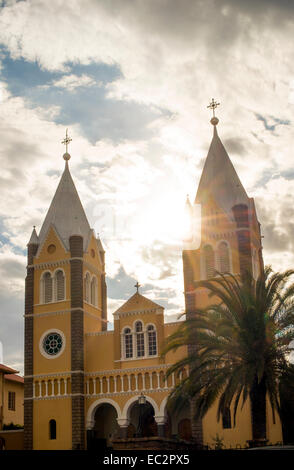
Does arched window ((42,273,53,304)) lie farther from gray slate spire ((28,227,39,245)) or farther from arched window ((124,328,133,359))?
Answer: arched window ((124,328,133,359))

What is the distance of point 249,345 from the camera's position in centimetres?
3038

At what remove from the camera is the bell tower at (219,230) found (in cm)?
4506

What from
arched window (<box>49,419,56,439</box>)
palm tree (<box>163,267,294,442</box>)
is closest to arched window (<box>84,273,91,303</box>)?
arched window (<box>49,419,56,439</box>)

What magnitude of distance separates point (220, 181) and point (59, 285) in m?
14.3

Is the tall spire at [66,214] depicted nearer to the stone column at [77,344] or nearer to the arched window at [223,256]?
the stone column at [77,344]

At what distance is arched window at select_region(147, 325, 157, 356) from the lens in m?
44.7

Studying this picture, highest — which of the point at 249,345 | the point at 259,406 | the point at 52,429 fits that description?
the point at 249,345

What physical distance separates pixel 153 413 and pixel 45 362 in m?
8.40

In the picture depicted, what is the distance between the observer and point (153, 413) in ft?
150

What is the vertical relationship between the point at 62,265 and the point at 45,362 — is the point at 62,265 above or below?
above

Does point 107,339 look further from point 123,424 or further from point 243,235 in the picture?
point 243,235

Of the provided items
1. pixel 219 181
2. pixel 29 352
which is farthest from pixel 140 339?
pixel 219 181

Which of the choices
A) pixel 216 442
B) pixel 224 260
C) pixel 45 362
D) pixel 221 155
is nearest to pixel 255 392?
pixel 216 442
